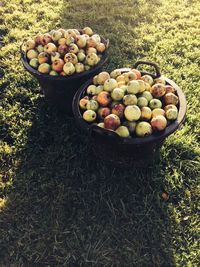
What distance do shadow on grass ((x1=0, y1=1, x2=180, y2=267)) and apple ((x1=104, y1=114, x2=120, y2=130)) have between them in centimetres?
73

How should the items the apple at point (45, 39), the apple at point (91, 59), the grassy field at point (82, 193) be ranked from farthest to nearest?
the apple at point (45, 39) → the apple at point (91, 59) → the grassy field at point (82, 193)

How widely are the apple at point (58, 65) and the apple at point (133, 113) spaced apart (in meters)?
0.98

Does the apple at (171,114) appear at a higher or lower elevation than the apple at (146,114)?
higher

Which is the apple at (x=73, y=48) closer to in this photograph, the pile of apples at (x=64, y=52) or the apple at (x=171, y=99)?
the pile of apples at (x=64, y=52)

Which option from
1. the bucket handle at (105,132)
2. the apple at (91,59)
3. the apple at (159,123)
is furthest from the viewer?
the apple at (91,59)

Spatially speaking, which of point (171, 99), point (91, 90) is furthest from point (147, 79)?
point (91, 90)

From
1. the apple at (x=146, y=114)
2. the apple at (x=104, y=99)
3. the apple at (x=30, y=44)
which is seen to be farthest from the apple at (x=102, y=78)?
the apple at (x=30, y=44)

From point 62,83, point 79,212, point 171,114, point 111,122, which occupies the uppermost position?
point 171,114

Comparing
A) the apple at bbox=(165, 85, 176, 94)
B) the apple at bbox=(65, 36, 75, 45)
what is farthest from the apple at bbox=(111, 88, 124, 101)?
the apple at bbox=(65, 36, 75, 45)

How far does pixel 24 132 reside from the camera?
3857mm

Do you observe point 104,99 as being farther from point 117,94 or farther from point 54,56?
point 54,56

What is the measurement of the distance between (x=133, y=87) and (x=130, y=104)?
170 mm

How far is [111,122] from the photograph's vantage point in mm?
2818

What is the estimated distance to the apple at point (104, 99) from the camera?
3.04m
